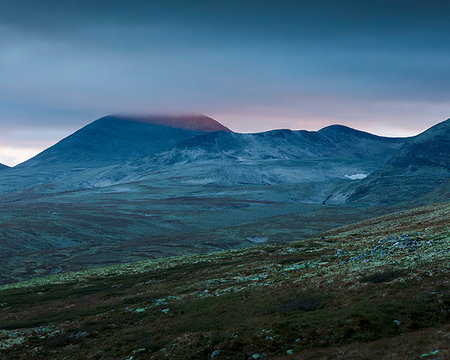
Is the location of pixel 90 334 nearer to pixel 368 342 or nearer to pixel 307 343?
pixel 307 343

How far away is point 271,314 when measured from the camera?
105 feet

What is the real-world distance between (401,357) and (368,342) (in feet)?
10.3

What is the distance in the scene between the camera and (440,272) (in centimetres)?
3219

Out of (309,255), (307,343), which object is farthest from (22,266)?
(307,343)

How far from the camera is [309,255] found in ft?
198

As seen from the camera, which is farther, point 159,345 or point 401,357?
point 159,345

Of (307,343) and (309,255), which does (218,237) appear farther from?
(307,343)

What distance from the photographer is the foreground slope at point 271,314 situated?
81.8ft

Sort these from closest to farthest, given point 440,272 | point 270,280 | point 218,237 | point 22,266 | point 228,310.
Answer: point 440,272
point 228,310
point 270,280
point 22,266
point 218,237

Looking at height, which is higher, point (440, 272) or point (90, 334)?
point (440, 272)

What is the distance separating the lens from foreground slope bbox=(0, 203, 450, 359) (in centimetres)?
2494

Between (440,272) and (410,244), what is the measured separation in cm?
1528

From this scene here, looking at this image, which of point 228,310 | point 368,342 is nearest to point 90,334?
point 228,310

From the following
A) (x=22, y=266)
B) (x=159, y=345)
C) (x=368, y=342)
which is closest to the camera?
(x=368, y=342)
